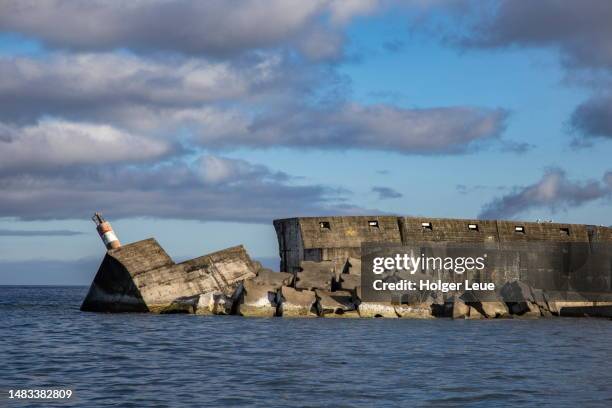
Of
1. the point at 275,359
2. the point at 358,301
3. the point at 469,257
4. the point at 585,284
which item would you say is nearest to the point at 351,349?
the point at 275,359

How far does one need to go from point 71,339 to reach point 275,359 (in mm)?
6083

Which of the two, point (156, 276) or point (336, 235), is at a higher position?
point (336, 235)

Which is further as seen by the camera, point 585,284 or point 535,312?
point 585,284

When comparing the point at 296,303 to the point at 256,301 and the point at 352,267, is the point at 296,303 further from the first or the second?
the point at 352,267

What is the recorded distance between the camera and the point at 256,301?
2694 centimetres

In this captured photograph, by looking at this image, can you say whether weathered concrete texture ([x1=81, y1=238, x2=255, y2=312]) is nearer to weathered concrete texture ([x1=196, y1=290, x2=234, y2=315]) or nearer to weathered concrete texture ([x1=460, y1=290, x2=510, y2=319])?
weathered concrete texture ([x1=196, y1=290, x2=234, y2=315])

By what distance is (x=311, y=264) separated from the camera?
2853 centimetres

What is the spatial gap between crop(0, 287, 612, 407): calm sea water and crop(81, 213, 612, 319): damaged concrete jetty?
6.81ft

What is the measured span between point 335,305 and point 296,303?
1.25 metres

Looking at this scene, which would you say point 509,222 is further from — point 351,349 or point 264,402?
point 264,402

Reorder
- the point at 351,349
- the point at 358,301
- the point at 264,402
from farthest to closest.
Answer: the point at 358,301, the point at 351,349, the point at 264,402

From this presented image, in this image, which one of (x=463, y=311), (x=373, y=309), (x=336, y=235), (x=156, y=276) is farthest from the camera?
(x=336, y=235)

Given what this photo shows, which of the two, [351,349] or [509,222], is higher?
[509,222]

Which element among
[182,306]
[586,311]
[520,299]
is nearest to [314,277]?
[182,306]
